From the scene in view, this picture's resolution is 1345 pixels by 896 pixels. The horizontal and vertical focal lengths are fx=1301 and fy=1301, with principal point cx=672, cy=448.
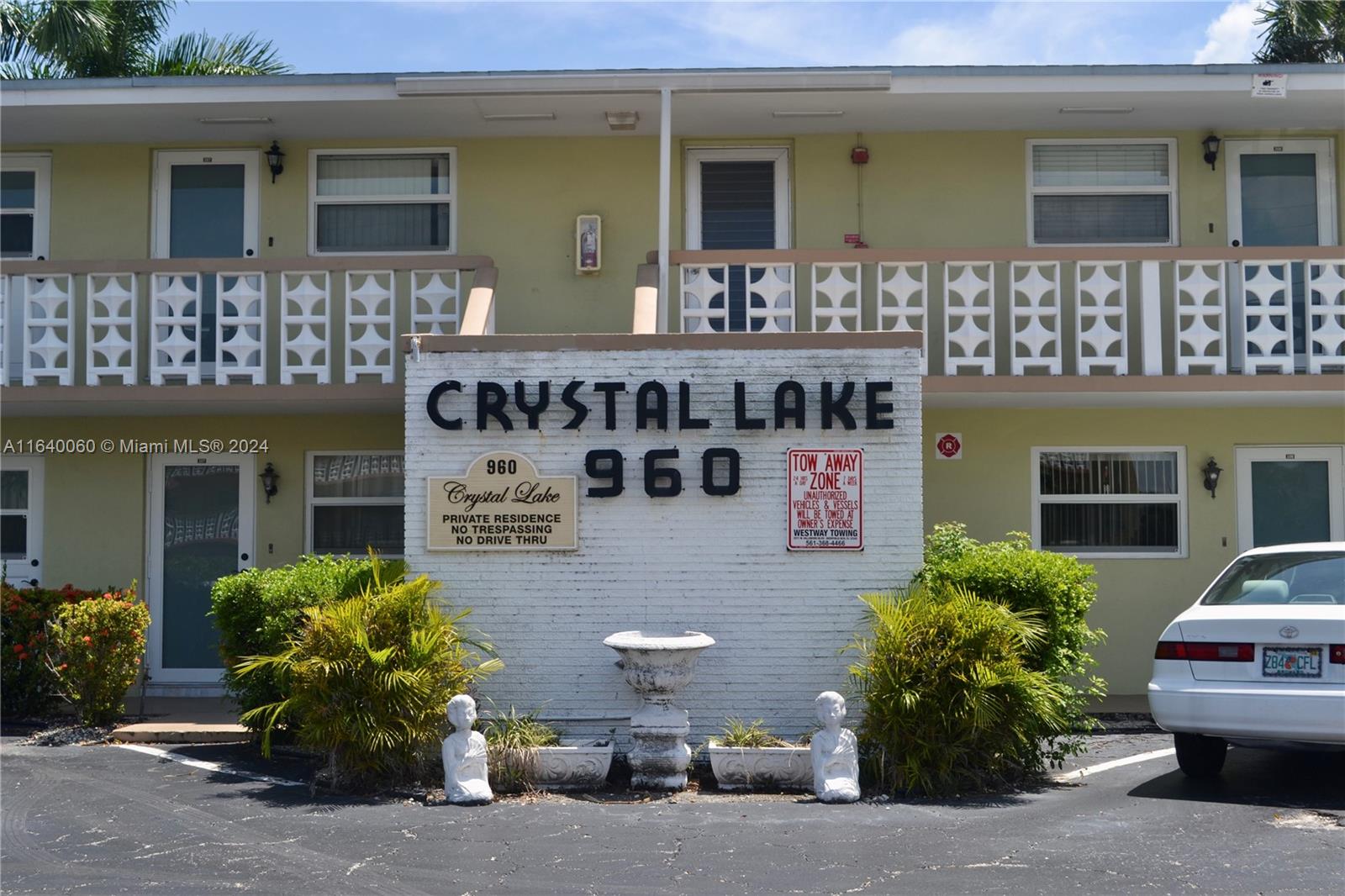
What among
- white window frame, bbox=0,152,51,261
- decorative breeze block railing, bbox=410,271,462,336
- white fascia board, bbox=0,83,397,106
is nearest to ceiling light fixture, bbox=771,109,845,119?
decorative breeze block railing, bbox=410,271,462,336

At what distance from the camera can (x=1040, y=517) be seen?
12789 mm

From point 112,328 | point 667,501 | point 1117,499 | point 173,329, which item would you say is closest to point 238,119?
point 173,329

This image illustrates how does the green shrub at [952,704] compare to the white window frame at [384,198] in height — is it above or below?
below

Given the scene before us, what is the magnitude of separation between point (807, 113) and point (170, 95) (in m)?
6.11

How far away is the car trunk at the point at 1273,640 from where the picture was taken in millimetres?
8016

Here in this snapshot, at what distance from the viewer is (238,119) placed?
1294 centimetres

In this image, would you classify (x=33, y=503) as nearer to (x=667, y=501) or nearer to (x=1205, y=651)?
(x=667, y=501)

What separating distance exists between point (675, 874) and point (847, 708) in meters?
3.02

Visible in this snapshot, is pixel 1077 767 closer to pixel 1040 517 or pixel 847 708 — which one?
pixel 847 708

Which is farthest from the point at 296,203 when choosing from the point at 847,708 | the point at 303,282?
the point at 847,708

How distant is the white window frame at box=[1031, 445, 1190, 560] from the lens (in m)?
12.7

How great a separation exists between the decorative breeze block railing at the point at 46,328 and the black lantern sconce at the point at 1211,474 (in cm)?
1076

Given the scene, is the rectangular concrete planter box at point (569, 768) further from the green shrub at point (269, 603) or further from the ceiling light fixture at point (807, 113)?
the ceiling light fixture at point (807, 113)

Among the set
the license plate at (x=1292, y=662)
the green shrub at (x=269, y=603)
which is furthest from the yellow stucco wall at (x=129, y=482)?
the license plate at (x=1292, y=662)
